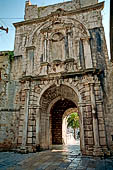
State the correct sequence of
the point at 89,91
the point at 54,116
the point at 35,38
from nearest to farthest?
the point at 89,91, the point at 35,38, the point at 54,116

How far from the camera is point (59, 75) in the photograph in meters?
7.47

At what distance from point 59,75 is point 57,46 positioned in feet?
7.33

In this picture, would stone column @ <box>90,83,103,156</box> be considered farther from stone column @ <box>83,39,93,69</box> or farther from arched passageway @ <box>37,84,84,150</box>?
stone column @ <box>83,39,93,69</box>

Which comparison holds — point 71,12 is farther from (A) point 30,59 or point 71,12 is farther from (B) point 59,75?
(B) point 59,75

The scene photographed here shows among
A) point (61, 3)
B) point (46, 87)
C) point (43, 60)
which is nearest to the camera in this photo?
point (46, 87)

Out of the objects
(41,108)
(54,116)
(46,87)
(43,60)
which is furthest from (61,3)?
(54,116)

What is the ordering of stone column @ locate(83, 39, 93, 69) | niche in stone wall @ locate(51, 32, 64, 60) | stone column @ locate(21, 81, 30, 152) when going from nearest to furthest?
stone column @ locate(21, 81, 30, 152) < stone column @ locate(83, 39, 93, 69) < niche in stone wall @ locate(51, 32, 64, 60)

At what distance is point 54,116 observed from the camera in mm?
11336

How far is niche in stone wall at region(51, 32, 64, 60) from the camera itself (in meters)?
8.30

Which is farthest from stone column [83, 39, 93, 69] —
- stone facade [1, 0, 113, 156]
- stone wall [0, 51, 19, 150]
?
stone wall [0, 51, 19, 150]

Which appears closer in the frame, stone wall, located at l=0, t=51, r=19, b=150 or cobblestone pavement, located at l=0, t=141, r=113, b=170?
cobblestone pavement, located at l=0, t=141, r=113, b=170

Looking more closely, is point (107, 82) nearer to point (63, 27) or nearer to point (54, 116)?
point (63, 27)

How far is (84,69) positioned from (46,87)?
7.39ft

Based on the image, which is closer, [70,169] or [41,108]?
[70,169]
